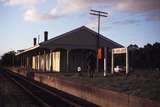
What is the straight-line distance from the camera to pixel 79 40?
1762 inches

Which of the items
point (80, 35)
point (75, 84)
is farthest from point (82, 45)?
point (75, 84)

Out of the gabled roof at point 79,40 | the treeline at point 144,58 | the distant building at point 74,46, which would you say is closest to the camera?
the distant building at point 74,46

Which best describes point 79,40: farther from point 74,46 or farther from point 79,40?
point 74,46

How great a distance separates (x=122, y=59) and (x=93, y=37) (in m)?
22.6

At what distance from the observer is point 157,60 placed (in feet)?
244

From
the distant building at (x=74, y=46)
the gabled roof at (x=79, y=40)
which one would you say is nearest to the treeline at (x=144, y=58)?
the distant building at (x=74, y=46)

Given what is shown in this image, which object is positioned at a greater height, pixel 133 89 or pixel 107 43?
pixel 107 43

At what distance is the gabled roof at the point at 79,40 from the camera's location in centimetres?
4316

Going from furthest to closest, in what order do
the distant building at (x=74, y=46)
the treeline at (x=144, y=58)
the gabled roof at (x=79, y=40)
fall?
the treeline at (x=144, y=58)
the gabled roof at (x=79, y=40)
the distant building at (x=74, y=46)

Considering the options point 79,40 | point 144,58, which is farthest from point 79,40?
point 144,58

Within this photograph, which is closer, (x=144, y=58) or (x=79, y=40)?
(x=79, y=40)

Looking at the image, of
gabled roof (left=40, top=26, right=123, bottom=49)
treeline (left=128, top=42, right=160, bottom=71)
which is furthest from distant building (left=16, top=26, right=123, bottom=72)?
treeline (left=128, top=42, right=160, bottom=71)

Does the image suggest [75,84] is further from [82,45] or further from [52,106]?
[82,45]

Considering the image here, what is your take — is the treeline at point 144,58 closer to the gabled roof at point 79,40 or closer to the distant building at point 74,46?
the distant building at point 74,46
